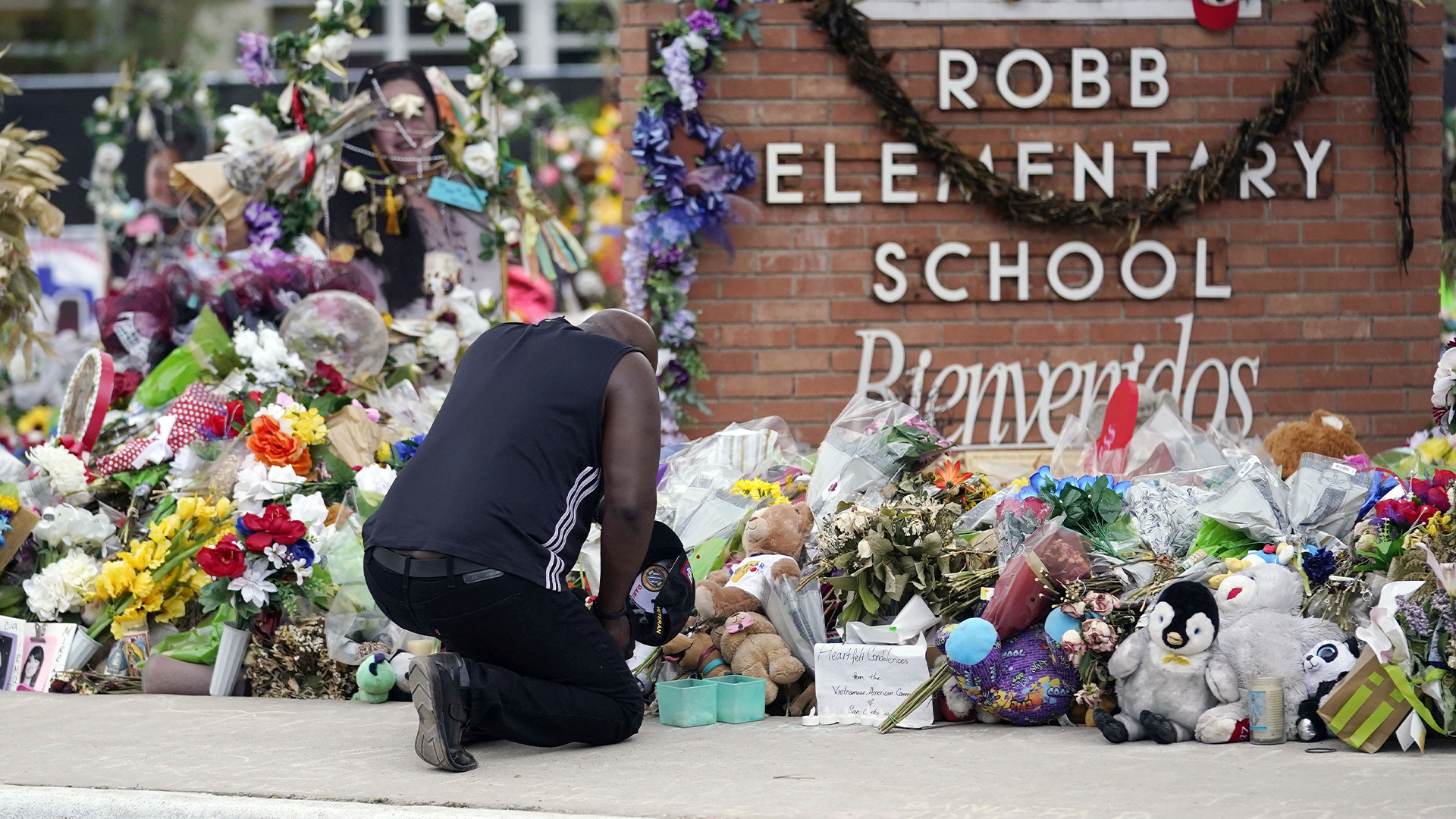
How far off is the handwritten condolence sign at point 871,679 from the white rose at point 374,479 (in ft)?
5.56

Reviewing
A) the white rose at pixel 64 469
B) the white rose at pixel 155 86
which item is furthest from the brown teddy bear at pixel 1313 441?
the white rose at pixel 155 86

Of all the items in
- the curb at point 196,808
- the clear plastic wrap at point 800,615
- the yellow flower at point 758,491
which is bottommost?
the curb at point 196,808

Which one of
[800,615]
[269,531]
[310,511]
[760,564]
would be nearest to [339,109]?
[310,511]

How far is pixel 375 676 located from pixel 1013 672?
1880 millimetres

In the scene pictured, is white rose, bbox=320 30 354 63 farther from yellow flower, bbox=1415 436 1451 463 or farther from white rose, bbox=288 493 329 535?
yellow flower, bbox=1415 436 1451 463

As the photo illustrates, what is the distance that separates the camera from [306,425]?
5078mm

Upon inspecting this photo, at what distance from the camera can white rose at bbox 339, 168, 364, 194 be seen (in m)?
6.86

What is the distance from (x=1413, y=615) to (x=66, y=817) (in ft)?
10.1

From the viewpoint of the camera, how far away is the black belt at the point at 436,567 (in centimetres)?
344

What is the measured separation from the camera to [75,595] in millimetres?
4836

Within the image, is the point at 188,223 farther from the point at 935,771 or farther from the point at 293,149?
the point at 935,771

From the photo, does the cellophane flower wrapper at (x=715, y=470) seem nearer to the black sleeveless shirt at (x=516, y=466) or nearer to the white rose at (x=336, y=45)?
the black sleeveless shirt at (x=516, y=466)

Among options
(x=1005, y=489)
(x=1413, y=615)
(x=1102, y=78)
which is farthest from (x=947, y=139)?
(x=1413, y=615)

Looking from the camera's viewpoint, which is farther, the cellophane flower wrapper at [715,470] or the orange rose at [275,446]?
the orange rose at [275,446]
